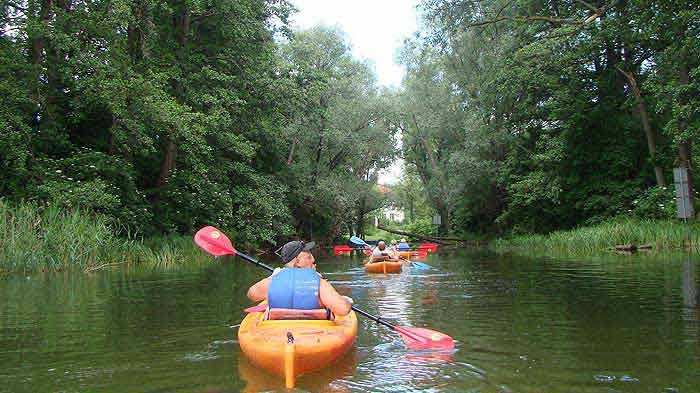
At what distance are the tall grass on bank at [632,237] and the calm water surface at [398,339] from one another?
765 centimetres

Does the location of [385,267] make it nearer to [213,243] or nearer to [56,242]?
[213,243]

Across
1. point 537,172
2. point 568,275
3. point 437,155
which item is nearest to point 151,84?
point 568,275

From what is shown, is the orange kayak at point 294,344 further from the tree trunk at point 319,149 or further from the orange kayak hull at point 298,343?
the tree trunk at point 319,149

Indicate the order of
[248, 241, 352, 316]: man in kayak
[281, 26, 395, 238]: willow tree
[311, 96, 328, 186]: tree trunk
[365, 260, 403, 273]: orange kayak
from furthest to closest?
[311, 96, 328, 186]: tree trunk < [281, 26, 395, 238]: willow tree < [365, 260, 403, 273]: orange kayak < [248, 241, 352, 316]: man in kayak

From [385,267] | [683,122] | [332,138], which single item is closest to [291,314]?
[385,267]

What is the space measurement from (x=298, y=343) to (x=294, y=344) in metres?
0.06

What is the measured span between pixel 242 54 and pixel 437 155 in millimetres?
21523

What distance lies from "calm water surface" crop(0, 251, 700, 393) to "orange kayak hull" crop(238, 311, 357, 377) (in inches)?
4.1

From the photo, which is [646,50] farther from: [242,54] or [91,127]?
[91,127]

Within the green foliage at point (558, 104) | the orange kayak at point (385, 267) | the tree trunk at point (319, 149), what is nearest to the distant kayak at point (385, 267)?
the orange kayak at point (385, 267)

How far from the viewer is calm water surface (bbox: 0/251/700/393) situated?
4.07 m

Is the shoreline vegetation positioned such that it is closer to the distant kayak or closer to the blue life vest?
the distant kayak

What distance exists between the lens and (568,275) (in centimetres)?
1131

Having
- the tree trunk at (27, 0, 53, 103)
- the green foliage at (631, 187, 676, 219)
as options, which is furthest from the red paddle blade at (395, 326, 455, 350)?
the green foliage at (631, 187, 676, 219)
